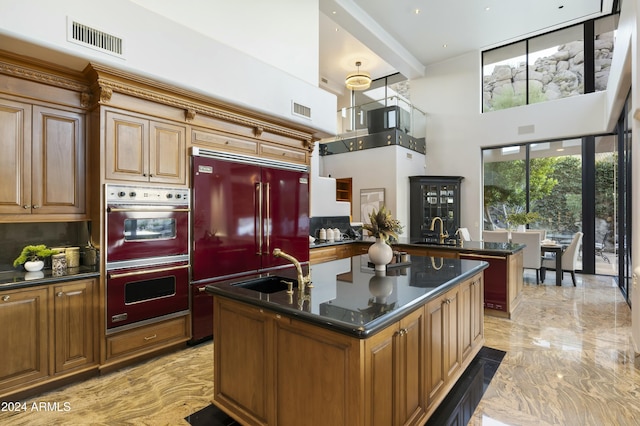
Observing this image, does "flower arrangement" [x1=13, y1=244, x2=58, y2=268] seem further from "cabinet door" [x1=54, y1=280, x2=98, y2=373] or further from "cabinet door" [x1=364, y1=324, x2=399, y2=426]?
"cabinet door" [x1=364, y1=324, x2=399, y2=426]

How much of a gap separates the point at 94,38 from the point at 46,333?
2.40 meters

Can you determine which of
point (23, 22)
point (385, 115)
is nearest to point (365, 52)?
point (385, 115)

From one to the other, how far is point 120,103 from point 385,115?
22.0 feet

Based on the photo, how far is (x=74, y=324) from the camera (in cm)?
277

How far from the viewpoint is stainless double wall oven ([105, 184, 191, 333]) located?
9.62 feet

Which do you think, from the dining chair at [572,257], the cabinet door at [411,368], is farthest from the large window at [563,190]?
the cabinet door at [411,368]

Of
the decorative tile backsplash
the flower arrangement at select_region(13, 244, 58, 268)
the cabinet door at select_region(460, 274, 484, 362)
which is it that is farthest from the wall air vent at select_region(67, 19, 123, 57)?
the cabinet door at select_region(460, 274, 484, 362)

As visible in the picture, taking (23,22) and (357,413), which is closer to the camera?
(357,413)

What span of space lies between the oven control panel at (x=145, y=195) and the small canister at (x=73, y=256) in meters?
0.58

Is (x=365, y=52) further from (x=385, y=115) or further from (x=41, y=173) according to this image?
(x=41, y=173)

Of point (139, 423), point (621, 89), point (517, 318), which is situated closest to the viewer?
point (139, 423)

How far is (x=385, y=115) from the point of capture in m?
8.55

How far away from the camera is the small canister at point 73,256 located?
297cm

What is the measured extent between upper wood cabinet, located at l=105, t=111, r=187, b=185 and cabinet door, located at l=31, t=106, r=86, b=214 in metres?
0.33
